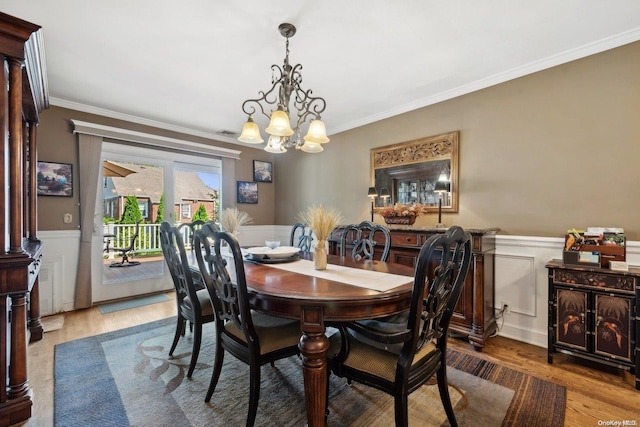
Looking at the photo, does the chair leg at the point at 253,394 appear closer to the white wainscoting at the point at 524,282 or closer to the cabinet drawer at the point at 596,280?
the cabinet drawer at the point at 596,280

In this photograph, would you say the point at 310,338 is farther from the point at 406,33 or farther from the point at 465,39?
the point at 465,39

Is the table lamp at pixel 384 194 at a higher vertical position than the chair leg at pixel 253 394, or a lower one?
higher

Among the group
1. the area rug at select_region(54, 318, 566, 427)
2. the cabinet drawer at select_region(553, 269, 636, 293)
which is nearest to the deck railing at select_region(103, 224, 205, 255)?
the area rug at select_region(54, 318, 566, 427)

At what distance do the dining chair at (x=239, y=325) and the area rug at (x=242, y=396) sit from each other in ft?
0.65

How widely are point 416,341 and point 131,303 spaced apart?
3801 millimetres

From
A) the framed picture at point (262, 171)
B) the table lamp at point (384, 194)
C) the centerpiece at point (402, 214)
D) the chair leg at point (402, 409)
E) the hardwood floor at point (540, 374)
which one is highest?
the framed picture at point (262, 171)

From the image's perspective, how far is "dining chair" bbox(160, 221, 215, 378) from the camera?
195cm

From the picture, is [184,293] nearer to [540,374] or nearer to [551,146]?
[540,374]

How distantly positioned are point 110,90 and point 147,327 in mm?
2505

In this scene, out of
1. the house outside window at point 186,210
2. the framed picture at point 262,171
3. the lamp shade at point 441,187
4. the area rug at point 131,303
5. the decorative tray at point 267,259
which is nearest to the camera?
the decorative tray at point 267,259

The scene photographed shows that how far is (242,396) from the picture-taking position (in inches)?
69.4

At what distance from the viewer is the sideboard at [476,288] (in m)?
2.44

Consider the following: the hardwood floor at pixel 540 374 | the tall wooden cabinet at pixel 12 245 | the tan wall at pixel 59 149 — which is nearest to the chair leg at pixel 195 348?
the hardwood floor at pixel 540 374

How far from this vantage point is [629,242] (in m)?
2.09
